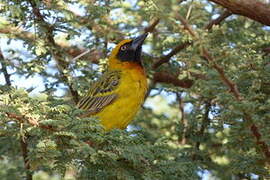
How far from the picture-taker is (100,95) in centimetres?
593

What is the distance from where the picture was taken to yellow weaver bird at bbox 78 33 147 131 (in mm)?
5750

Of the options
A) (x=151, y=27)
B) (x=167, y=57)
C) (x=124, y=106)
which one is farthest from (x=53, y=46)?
(x=167, y=57)

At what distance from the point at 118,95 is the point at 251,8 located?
1.61m

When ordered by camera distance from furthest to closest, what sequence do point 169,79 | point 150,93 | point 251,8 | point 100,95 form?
point 150,93 → point 169,79 → point 100,95 → point 251,8

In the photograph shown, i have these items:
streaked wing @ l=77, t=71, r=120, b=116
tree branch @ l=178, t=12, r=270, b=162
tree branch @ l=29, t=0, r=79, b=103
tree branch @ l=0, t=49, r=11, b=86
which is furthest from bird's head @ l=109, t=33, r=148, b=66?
tree branch @ l=178, t=12, r=270, b=162

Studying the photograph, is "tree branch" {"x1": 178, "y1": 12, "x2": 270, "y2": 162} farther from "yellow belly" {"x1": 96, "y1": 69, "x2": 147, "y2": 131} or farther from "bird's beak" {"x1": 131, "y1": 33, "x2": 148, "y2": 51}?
"bird's beak" {"x1": 131, "y1": 33, "x2": 148, "y2": 51}

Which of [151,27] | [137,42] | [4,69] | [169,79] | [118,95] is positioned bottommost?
[118,95]

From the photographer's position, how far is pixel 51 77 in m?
6.18

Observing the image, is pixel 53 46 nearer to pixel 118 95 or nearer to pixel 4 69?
pixel 4 69

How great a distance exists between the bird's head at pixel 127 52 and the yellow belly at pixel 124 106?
614 millimetres

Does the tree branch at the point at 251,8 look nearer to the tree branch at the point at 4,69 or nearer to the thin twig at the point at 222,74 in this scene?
the thin twig at the point at 222,74

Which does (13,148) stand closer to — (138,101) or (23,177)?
(23,177)

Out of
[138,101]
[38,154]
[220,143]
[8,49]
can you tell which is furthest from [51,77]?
[38,154]

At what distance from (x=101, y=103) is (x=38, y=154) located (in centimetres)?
234
